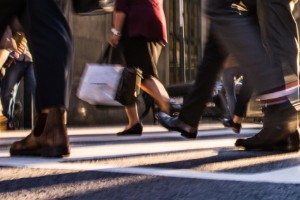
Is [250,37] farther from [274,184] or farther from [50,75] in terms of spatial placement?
[274,184]

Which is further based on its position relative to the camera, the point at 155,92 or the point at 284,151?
the point at 155,92

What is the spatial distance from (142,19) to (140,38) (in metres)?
0.18

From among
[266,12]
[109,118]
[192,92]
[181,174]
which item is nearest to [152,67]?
[192,92]

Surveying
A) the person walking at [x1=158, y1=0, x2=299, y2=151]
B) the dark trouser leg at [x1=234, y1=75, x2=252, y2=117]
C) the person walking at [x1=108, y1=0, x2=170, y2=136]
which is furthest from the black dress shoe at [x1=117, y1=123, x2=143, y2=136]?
the person walking at [x1=158, y1=0, x2=299, y2=151]

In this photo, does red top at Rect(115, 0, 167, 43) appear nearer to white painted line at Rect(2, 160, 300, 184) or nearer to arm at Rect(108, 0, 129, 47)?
arm at Rect(108, 0, 129, 47)

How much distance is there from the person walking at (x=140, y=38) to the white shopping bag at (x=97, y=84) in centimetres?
112

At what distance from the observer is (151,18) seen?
5.38 metres

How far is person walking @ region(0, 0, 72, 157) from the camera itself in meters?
2.81

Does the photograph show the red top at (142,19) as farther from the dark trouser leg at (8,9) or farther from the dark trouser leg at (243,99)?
the dark trouser leg at (8,9)

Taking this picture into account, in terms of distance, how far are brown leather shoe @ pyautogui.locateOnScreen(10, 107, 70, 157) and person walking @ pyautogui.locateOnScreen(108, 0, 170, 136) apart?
243 cm

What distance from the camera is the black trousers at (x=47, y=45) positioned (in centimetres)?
282

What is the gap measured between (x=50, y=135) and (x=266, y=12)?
4.47 feet

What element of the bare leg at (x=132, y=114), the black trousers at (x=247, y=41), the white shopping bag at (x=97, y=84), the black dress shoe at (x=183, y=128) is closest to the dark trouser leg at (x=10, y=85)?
the bare leg at (x=132, y=114)

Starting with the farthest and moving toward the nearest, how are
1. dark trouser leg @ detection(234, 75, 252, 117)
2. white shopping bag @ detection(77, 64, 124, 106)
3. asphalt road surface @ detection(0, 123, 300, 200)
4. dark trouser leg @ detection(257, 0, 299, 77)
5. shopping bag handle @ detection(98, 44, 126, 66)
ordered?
dark trouser leg @ detection(234, 75, 252, 117) < shopping bag handle @ detection(98, 44, 126, 66) < white shopping bag @ detection(77, 64, 124, 106) < dark trouser leg @ detection(257, 0, 299, 77) < asphalt road surface @ detection(0, 123, 300, 200)
